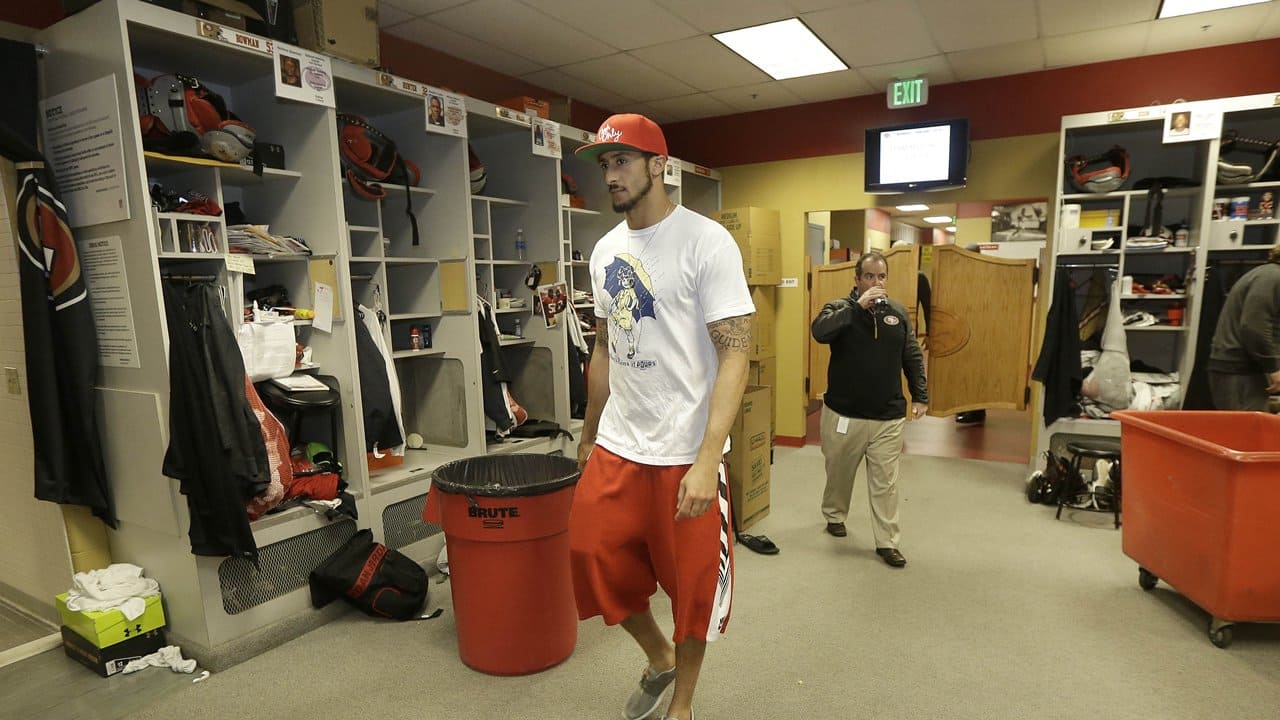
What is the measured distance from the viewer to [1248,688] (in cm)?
235

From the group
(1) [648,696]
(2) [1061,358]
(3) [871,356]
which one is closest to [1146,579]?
(3) [871,356]

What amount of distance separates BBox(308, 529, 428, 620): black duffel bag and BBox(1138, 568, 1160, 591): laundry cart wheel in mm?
3248

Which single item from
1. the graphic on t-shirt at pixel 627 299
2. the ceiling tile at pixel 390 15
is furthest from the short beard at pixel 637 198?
the ceiling tile at pixel 390 15

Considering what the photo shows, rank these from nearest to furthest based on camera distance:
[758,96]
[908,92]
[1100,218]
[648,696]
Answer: [648,696] < [1100,218] < [908,92] < [758,96]

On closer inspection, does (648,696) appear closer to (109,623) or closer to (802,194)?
(109,623)

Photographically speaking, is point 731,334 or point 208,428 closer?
point 731,334

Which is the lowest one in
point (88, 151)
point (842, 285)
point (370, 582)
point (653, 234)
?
point (370, 582)

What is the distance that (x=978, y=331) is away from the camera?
5453 mm

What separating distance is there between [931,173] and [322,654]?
5.00m

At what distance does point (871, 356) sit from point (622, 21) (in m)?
2.33

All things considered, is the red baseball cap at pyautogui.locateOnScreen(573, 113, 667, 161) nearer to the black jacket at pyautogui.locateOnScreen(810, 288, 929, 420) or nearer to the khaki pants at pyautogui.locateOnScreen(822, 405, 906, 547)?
the black jacket at pyautogui.locateOnScreen(810, 288, 929, 420)

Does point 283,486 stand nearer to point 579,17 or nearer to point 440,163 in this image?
point 440,163

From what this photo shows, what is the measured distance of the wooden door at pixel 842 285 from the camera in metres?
5.49

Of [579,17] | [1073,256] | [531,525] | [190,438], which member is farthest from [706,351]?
[1073,256]
